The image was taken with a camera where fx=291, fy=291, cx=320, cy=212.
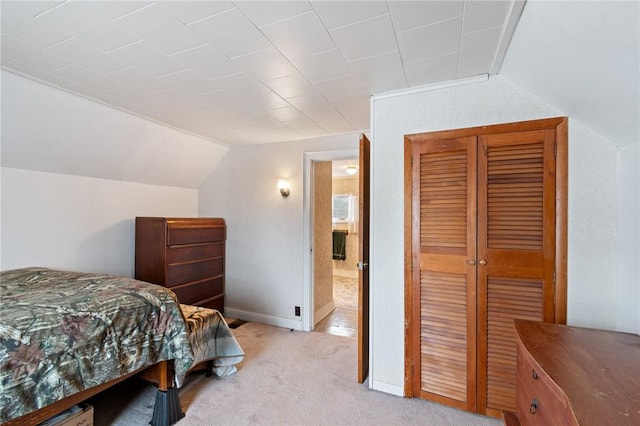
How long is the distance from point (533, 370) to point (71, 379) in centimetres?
210

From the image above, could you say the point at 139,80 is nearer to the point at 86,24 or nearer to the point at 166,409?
the point at 86,24

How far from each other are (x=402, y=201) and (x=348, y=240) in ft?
14.5

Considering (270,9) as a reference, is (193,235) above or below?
below

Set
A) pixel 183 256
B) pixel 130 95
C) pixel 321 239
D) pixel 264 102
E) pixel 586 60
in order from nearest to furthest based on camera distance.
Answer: pixel 586 60 < pixel 130 95 < pixel 264 102 < pixel 183 256 < pixel 321 239

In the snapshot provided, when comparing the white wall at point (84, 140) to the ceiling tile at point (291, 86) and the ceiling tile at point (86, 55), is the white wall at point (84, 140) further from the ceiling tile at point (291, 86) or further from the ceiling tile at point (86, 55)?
the ceiling tile at point (291, 86)

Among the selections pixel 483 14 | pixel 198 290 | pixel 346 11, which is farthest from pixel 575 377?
pixel 198 290

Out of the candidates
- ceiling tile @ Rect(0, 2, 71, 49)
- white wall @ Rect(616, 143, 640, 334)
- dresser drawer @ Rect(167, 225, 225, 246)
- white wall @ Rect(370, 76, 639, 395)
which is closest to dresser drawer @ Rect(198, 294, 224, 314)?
dresser drawer @ Rect(167, 225, 225, 246)

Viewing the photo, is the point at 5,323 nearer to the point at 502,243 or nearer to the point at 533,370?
the point at 533,370

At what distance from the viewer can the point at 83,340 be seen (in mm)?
1516

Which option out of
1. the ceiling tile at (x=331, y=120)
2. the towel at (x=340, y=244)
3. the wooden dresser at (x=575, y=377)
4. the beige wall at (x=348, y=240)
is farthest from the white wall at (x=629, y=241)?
the towel at (x=340, y=244)

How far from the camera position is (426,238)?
2109 millimetres

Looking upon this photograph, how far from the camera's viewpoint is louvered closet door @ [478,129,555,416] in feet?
5.94

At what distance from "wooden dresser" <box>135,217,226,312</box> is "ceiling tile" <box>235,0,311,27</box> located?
7.86 ft

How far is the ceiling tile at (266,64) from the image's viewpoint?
1.73 m
